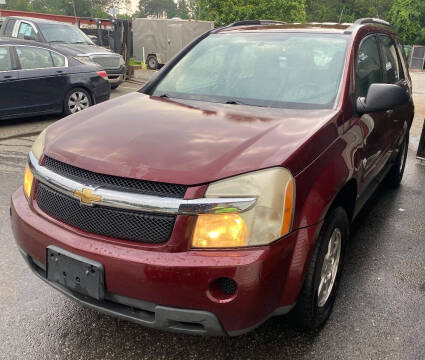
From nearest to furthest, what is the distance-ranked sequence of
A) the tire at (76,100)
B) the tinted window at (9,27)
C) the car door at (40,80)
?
the car door at (40,80) → the tire at (76,100) → the tinted window at (9,27)

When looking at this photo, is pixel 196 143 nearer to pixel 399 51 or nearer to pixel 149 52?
pixel 399 51

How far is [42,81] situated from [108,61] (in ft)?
12.4

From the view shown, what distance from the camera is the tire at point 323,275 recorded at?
2.39 m

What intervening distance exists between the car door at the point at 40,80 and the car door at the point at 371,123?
6.02m

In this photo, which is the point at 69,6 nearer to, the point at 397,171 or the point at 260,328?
the point at 397,171

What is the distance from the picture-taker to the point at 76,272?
218 centimetres

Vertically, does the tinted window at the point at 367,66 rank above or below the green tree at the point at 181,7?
above

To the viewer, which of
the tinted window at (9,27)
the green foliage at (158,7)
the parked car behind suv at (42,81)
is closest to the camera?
the parked car behind suv at (42,81)

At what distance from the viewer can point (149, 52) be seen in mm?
23109

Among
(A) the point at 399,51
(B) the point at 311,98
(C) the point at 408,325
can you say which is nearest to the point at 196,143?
(B) the point at 311,98

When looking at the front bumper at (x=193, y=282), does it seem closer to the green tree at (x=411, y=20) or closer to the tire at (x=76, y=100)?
the tire at (x=76, y=100)

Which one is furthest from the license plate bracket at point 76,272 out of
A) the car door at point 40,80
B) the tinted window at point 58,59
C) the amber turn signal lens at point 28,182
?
the tinted window at point 58,59

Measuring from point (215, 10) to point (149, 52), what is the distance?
35.2 ft

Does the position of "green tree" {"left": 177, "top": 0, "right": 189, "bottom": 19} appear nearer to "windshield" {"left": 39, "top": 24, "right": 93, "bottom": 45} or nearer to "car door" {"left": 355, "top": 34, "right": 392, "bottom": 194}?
"windshield" {"left": 39, "top": 24, "right": 93, "bottom": 45}
